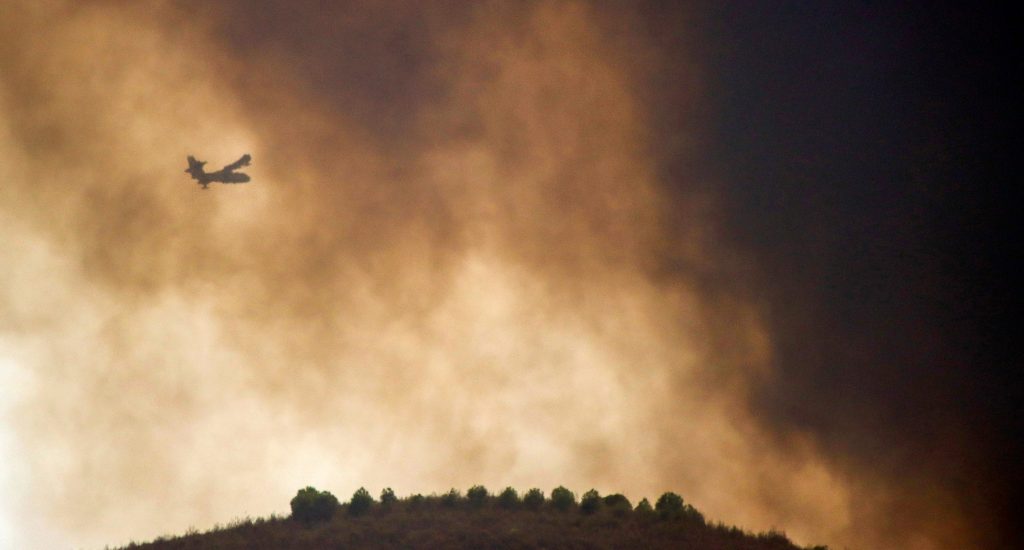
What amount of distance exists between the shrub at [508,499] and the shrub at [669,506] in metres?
8.27

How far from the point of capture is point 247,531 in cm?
4078

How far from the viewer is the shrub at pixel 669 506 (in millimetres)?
42781

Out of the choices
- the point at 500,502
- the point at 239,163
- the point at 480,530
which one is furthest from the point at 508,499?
the point at 239,163

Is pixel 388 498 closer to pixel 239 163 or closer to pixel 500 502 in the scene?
pixel 500 502

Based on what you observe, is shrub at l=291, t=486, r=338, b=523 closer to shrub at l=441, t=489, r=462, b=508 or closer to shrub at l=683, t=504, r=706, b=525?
shrub at l=441, t=489, r=462, b=508

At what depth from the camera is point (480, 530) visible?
3878cm

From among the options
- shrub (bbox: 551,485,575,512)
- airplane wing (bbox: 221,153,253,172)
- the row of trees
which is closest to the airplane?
airplane wing (bbox: 221,153,253,172)


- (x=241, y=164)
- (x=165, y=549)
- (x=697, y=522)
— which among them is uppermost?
(x=241, y=164)

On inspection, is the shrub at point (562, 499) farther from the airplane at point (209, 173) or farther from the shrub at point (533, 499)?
the airplane at point (209, 173)

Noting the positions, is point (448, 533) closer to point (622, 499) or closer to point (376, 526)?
point (376, 526)

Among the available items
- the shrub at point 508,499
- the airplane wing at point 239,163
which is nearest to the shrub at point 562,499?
the shrub at point 508,499

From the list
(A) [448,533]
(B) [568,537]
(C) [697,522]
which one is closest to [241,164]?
(A) [448,533]

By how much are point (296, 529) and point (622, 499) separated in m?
18.7

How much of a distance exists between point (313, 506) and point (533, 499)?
12749 mm
